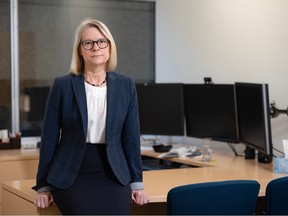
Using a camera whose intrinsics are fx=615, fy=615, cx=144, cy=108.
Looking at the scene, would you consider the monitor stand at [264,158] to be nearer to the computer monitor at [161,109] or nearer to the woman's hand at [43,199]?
the computer monitor at [161,109]

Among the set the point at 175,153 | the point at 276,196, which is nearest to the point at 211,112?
the point at 175,153

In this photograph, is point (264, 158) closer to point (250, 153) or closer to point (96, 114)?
point (250, 153)

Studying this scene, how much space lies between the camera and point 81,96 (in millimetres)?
2939

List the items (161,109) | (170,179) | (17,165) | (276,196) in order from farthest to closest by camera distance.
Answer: (161,109)
(17,165)
(170,179)
(276,196)

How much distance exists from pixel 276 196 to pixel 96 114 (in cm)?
99

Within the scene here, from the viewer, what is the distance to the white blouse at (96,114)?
9.65ft

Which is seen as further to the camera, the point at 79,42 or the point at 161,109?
the point at 161,109

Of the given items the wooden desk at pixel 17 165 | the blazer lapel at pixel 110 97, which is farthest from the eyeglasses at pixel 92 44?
the wooden desk at pixel 17 165

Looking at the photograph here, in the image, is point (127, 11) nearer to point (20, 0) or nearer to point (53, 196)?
point (20, 0)

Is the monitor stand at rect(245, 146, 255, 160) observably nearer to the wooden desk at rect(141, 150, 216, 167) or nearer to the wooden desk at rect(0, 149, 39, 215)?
the wooden desk at rect(141, 150, 216, 167)

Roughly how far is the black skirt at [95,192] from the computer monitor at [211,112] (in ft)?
5.94

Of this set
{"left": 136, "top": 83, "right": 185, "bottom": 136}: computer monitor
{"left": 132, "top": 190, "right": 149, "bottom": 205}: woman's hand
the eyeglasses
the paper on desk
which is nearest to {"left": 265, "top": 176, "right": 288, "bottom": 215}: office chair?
{"left": 132, "top": 190, "right": 149, "bottom": 205}: woman's hand

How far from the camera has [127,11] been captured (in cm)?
572

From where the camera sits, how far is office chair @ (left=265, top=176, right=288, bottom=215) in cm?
305
